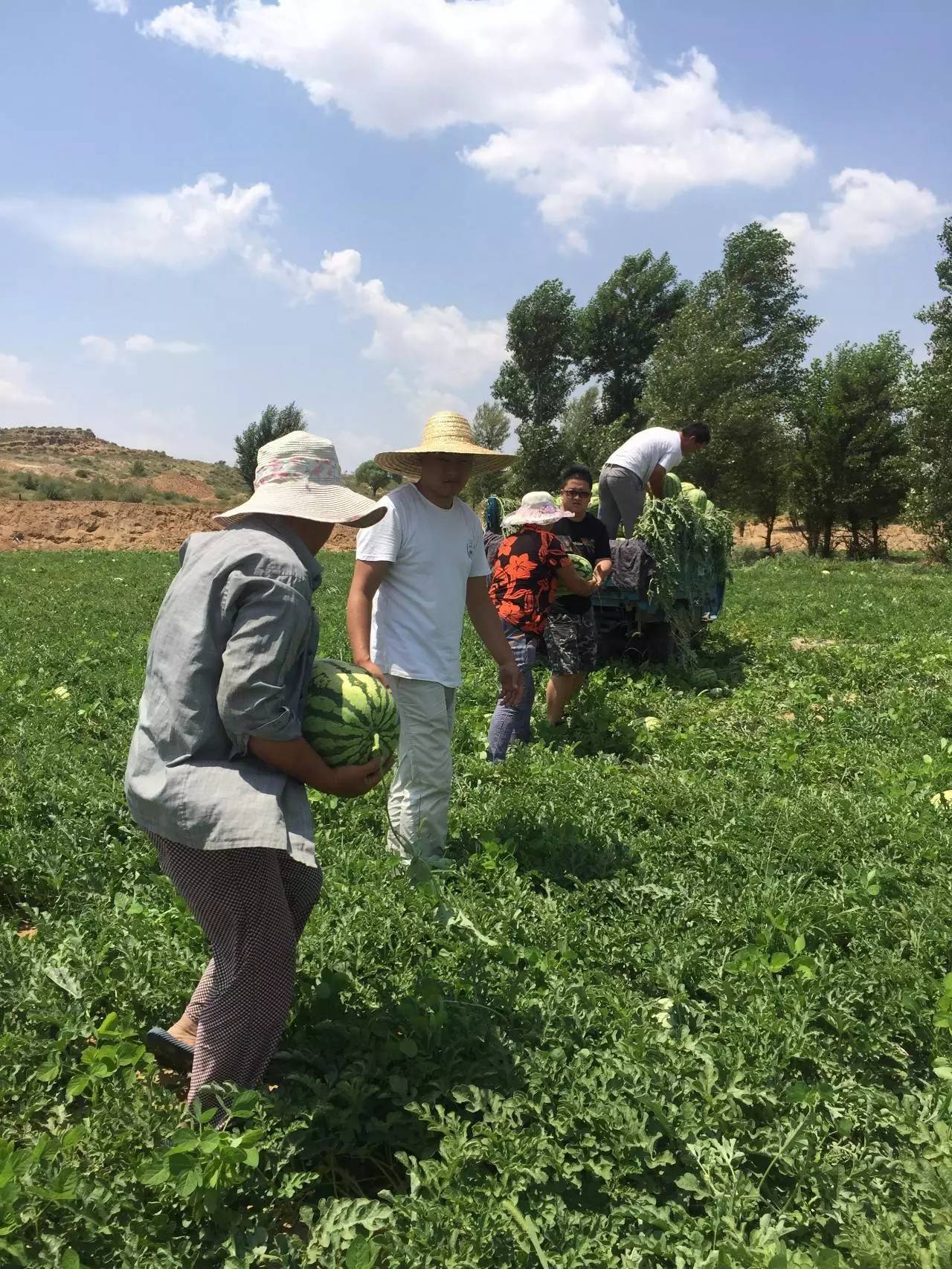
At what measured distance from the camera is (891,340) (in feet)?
107

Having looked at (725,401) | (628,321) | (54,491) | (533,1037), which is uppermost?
(628,321)

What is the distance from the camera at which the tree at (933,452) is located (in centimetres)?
2559

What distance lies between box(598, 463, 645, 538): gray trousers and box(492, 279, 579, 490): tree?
136ft

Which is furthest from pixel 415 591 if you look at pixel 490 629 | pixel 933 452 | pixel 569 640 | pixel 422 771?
pixel 933 452

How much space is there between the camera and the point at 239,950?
249 centimetres

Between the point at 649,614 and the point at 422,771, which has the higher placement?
the point at 649,614

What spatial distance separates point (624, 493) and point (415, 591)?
4.98 meters

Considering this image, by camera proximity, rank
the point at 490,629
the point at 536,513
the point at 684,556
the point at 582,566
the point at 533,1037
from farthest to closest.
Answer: the point at 684,556 < the point at 582,566 < the point at 536,513 < the point at 490,629 < the point at 533,1037

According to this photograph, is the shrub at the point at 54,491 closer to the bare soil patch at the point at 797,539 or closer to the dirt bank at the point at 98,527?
the dirt bank at the point at 98,527

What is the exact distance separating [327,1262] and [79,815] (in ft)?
10.2

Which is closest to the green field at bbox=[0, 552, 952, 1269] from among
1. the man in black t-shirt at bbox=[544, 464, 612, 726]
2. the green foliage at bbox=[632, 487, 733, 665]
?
the man in black t-shirt at bbox=[544, 464, 612, 726]

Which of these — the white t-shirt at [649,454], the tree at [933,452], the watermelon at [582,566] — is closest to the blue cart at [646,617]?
the white t-shirt at [649,454]

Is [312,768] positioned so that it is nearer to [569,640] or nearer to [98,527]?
[569,640]

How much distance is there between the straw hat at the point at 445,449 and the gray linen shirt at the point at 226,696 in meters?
1.89
